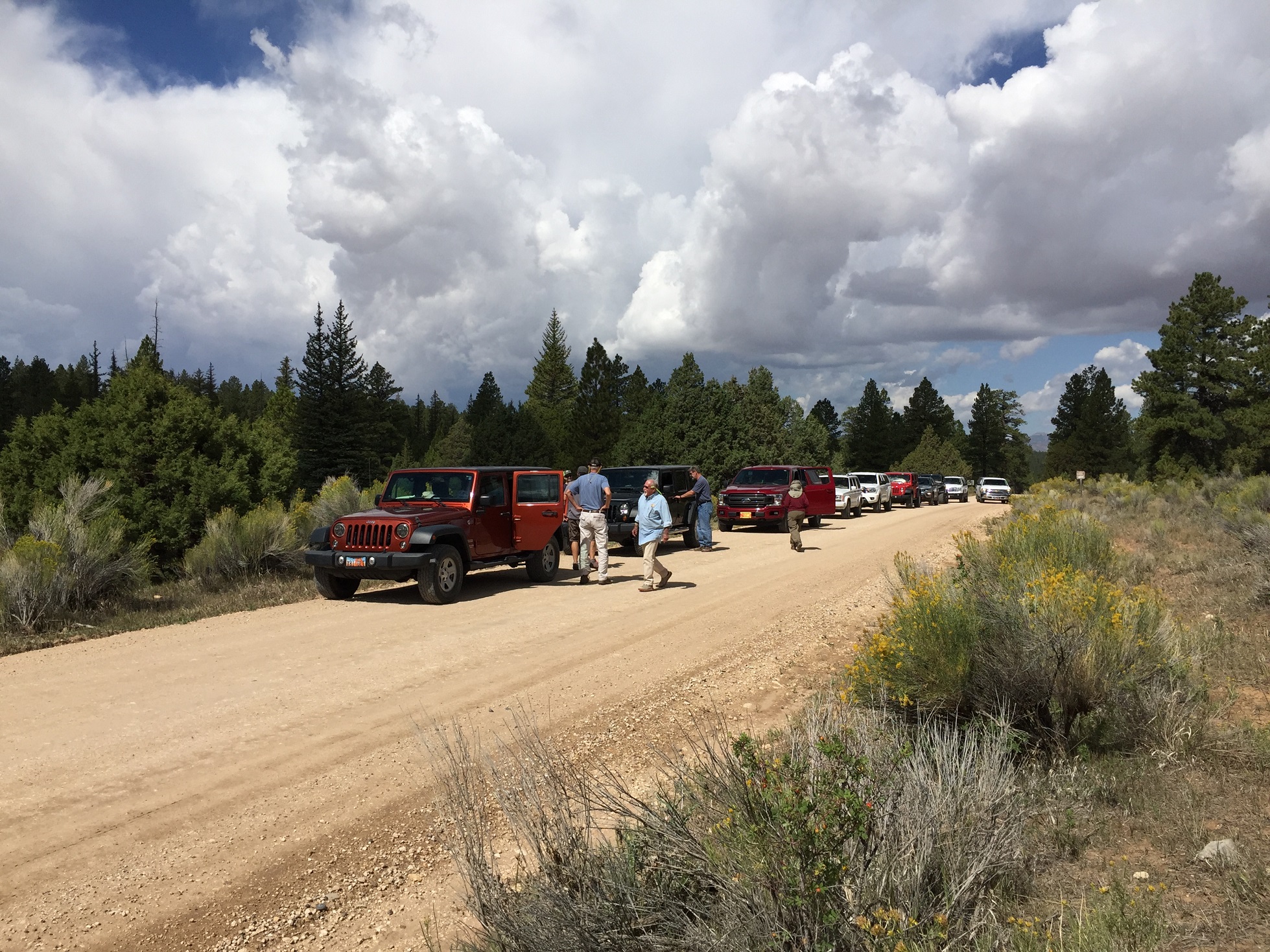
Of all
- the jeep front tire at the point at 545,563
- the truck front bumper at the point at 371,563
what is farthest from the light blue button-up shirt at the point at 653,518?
the truck front bumper at the point at 371,563

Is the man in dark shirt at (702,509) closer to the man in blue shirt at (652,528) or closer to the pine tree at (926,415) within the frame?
the man in blue shirt at (652,528)

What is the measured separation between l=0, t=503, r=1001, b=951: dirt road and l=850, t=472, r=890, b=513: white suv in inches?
1086

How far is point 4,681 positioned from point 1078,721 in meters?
8.54

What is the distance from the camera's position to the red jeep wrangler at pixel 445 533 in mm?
11086

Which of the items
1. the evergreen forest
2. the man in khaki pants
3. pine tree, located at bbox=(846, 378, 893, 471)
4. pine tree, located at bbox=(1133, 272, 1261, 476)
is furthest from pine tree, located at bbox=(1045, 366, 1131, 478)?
the man in khaki pants

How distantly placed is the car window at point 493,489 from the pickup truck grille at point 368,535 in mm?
1703

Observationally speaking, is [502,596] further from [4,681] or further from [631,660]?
[4,681]

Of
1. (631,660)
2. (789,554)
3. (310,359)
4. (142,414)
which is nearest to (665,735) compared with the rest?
(631,660)

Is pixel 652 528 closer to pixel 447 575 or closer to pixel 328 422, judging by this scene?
pixel 447 575

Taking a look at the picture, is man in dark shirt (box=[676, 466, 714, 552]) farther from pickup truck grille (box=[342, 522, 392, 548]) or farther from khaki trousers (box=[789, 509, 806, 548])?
pickup truck grille (box=[342, 522, 392, 548])

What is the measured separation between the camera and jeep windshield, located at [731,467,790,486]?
25594 mm

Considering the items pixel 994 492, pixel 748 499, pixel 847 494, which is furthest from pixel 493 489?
pixel 994 492

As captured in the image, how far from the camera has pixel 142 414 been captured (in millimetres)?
17734

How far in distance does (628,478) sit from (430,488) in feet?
24.4
